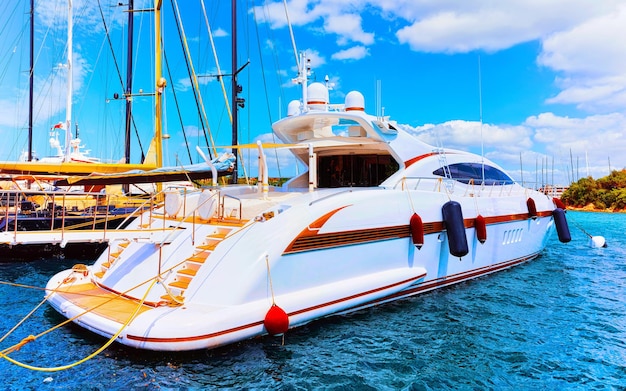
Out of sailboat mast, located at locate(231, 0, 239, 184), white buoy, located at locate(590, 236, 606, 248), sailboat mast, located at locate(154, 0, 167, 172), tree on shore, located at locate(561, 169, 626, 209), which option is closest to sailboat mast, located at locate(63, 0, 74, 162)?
sailboat mast, located at locate(154, 0, 167, 172)

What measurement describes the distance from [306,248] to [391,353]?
1.92 m

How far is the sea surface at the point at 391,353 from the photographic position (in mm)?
4969

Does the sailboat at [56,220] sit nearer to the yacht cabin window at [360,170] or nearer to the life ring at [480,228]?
the yacht cabin window at [360,170]

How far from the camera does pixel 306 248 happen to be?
256 inches

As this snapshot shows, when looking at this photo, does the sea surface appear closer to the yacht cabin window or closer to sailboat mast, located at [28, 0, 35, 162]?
the yacht cabin window

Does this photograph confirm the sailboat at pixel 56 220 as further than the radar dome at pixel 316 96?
No

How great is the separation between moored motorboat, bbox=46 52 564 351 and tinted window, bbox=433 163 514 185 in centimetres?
9

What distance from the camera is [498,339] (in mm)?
6648

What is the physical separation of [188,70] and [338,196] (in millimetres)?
12015

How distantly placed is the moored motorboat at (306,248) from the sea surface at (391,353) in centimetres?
29

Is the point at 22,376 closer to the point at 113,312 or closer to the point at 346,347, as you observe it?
the point at 113,312

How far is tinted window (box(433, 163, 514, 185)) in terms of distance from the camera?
37.4 feet

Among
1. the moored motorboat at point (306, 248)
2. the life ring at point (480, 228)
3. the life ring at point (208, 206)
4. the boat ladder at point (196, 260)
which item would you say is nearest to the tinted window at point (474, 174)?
the moored motorboat at point (306, 248)

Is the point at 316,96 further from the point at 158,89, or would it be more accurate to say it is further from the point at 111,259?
the point at 158,89
